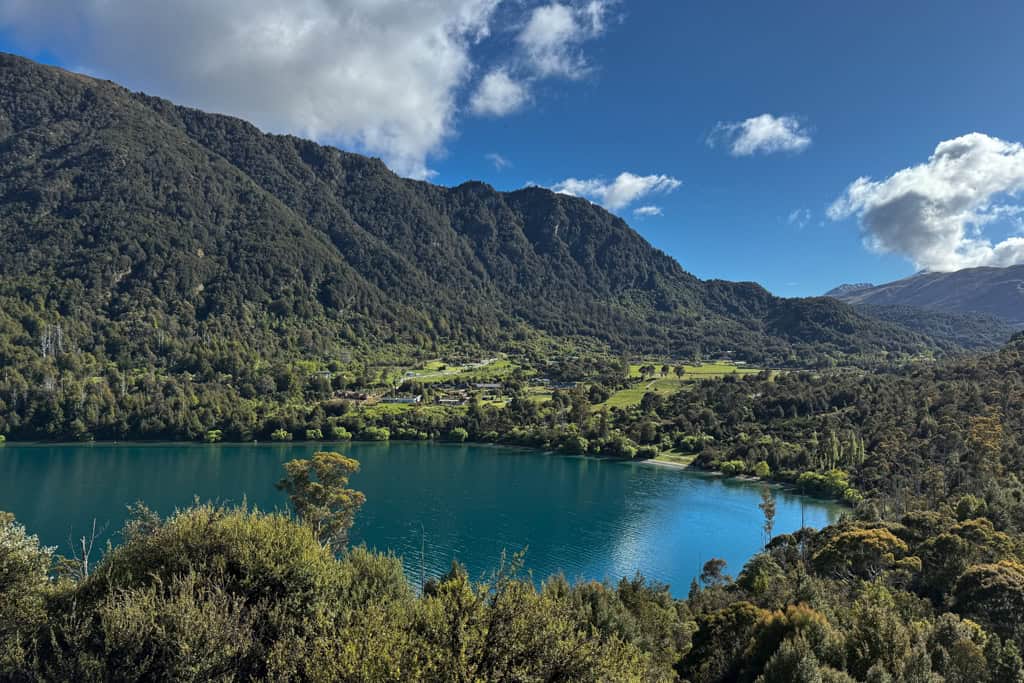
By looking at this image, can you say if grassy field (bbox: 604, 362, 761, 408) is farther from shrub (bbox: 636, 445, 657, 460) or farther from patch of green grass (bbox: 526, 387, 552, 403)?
shrub (bbox: 636, 445, 657, 460)

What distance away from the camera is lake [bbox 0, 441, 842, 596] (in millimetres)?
53969

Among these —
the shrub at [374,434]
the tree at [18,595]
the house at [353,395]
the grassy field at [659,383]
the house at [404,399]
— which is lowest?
the shrub at [374,434]

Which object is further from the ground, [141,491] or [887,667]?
[887,667]

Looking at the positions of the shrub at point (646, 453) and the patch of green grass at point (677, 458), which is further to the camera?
the shrub at point (646, 453)

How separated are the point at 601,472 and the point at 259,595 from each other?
251ft

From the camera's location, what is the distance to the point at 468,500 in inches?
2800

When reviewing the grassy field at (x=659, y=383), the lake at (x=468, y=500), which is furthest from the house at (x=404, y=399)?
the grassy field at (x=659, y=383)

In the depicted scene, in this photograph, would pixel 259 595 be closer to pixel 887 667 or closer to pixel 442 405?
pixel 887 667

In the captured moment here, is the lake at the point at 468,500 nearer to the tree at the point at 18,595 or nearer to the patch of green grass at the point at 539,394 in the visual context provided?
the tree at the point at 18,595

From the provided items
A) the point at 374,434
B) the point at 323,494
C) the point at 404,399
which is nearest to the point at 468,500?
the point at 323,494

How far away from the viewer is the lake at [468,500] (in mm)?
53969

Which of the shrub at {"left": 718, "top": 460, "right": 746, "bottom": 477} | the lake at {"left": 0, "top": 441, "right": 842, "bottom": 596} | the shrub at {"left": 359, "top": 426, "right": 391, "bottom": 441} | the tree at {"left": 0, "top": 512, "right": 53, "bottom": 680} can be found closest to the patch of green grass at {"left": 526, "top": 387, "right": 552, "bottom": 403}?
the lake at {"left": 0, "top": 441, "right": 842, "bottom": 596}

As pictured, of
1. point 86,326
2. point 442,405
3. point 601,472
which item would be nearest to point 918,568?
point 601,472

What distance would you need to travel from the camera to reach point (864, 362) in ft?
634
